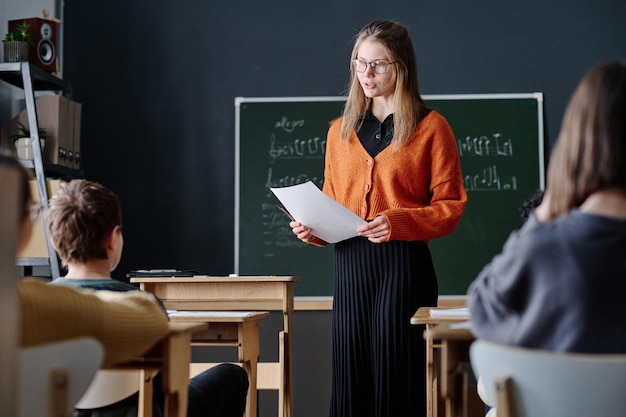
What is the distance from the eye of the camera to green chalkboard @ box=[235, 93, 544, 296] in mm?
4656

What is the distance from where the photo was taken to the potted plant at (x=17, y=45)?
4.36 meters

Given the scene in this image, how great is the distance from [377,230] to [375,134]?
1.26 feet

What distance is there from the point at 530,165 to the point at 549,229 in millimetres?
3405

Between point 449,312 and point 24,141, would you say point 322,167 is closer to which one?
point 24,141

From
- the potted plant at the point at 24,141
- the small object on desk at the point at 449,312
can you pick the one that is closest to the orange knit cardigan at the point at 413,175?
the small object on desk at the point at 449,312

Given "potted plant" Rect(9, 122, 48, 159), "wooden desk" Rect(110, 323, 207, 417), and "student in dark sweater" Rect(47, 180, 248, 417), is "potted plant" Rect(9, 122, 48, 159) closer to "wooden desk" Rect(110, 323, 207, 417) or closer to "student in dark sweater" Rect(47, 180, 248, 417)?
"student in dark sweater" Rect(47, 180, 248, 417)

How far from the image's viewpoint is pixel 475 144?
4.73 metres

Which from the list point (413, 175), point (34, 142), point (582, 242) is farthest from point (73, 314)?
point (34, 142)

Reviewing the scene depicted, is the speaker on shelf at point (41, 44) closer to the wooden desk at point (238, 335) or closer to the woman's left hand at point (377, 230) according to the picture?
the wooden desk at point (238, 335)

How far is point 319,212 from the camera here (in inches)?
99.0

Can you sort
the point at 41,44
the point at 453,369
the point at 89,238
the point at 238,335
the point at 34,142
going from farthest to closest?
the point at 41,44 → the point at 34,142 → the point at 238,335 → the point at 89,238 → the point at 453,369

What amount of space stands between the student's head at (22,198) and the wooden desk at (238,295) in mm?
2167

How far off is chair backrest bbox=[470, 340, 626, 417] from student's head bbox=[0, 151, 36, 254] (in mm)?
794

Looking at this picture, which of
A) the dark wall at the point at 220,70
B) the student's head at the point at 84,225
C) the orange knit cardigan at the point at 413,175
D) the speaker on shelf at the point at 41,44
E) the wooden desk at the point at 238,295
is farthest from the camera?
the dark wall at the point at 220,70
